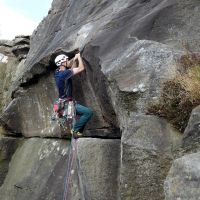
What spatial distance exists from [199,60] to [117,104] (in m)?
1.84

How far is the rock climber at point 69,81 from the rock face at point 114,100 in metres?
0.27

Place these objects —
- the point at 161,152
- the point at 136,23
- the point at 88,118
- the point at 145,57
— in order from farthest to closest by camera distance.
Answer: the point at 88,118, the point at 136,23, the point at 145,57, the point at 161,152

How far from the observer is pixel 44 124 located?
14.1 metres

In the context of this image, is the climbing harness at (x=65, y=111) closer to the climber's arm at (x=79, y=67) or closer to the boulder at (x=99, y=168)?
the climber's arm at (x=79, y=67)

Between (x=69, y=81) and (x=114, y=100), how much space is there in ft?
9.16

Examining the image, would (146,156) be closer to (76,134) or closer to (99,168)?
(99,168)

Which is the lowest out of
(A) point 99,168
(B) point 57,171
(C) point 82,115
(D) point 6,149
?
(D) point 6,149

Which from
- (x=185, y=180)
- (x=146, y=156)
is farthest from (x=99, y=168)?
(x=185, y=180)

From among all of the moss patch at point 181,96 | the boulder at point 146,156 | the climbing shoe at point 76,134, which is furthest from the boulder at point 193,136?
the climbing shoe at point 76,134

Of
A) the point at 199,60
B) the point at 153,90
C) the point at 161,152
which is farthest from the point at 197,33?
the point at 161,152

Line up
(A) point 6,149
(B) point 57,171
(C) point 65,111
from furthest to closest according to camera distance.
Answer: (A) point 6,149
(C) point 65,111
(B) point 57,171

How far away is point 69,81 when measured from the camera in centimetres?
1208

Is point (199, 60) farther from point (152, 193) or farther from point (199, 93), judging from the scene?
point (152, 193)

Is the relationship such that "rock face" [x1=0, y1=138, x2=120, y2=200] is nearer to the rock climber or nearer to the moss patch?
the rock climber
